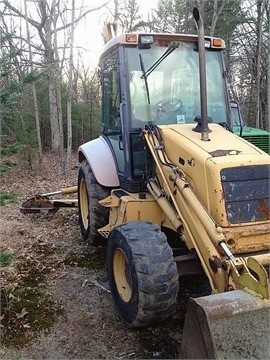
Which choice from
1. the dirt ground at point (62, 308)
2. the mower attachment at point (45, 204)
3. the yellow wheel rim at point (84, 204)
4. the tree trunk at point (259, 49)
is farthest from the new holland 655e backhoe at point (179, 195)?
the tree trunk at point (259, 49)

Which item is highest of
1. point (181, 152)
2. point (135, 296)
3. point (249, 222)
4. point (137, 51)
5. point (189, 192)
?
point (137, 51)

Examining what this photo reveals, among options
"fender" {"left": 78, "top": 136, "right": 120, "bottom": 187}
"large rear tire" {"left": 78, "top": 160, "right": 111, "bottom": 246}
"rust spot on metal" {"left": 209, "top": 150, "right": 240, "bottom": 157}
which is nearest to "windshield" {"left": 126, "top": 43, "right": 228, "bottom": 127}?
"fender" {"left": 78, "top": 136, "right": 120, "bottom": 187}

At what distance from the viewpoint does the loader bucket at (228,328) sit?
2404 mm

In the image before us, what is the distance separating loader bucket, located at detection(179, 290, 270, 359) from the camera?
240cm

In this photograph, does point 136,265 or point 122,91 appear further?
point 122,91

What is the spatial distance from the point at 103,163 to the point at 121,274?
1698 mm

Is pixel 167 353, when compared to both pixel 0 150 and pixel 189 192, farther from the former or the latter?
pixel 0 150

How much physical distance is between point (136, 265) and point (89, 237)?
2346 mm

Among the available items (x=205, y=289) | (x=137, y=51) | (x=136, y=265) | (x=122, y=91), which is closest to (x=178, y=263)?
(x=136, y=265)

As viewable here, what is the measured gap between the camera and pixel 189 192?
3445 mm

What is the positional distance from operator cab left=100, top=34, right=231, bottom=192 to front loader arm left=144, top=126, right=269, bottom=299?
0.27 meters

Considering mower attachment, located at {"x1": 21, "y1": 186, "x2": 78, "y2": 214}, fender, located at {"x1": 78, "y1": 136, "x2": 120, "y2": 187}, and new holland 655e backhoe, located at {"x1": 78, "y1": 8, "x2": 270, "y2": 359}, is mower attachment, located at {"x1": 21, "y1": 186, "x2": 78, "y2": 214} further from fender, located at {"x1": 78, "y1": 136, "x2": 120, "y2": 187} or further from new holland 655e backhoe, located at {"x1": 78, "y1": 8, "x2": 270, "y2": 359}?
fender, located at {"x1": 78, "y1": 136, "x2": 120, "y2": 187}

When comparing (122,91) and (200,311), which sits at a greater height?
(122,91)

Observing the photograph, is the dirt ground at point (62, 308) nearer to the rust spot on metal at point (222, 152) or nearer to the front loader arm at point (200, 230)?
the front loader arm at point (200, 230)
